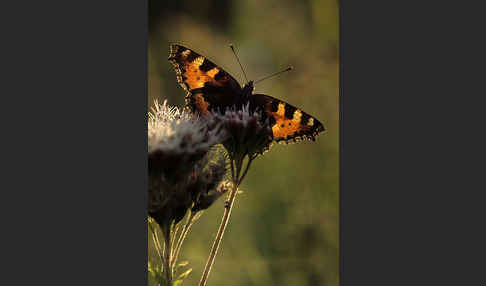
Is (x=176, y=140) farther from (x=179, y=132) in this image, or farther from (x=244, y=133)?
(x=244, y=133)

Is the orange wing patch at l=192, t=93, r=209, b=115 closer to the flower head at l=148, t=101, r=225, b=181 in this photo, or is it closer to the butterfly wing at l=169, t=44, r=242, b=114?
the butterfly wing at l=169, t=44, r=242, b=114

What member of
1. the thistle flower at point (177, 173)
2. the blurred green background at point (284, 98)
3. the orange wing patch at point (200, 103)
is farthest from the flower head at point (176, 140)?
the blurred green background at point (284, 98)

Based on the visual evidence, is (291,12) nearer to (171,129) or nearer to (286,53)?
(286,53)

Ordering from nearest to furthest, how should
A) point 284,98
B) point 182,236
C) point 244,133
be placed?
point 182,236, point 244,133, point 284,98

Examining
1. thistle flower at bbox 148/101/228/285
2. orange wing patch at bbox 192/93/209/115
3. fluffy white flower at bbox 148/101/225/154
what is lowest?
thistle flower at bbox 148/101/228/285

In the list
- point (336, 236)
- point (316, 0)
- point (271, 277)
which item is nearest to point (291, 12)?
point (316, 0)

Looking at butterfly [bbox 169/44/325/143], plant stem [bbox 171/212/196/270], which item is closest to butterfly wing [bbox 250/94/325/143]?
butterfly [bbox 169/44/325/143]

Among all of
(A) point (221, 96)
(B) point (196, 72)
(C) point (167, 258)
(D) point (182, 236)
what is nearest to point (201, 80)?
(B) point (196, 72)
